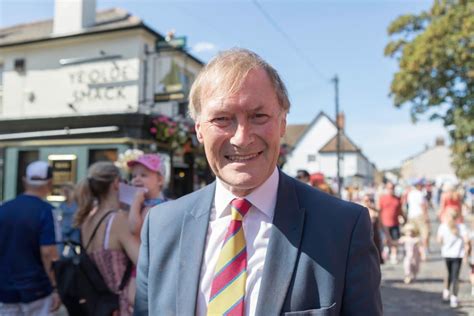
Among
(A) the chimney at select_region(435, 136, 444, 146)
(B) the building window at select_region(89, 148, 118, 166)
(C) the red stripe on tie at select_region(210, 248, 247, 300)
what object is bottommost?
(C) the red stripe on tie at select_region(210, 248, 247, 300)

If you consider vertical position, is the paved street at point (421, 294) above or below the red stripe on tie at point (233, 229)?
below

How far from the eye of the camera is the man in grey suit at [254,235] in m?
1.47

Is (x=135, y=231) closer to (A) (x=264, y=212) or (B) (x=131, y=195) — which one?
(B) (x=131, y=195)

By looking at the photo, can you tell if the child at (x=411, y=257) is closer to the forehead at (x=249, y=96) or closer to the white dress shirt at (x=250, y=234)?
the white dress shirt at (x=250, y=234)

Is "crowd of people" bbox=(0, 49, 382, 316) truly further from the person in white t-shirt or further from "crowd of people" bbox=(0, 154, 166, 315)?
the person in white t-shirt

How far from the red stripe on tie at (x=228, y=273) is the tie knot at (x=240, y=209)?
0.46ft

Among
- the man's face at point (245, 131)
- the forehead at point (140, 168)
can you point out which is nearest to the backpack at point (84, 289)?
the forehead at point (140, 168)

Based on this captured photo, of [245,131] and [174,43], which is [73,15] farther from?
[245,131]

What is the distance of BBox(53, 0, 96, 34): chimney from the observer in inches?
552

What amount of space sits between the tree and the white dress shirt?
58.8 ft

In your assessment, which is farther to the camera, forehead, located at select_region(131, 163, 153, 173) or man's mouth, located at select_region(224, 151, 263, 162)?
forehead, located at select_region(131, 163, 153, 173)

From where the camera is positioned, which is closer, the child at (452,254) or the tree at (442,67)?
the child at (452,254)

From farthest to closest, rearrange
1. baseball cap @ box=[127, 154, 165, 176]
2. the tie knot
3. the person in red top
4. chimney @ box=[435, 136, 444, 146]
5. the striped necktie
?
chimney @ box=[435, 136, 444, 146] < the person in red top < baseball cap @ box=[127, 154, 165, 176] < the tie knot < the striped necktie

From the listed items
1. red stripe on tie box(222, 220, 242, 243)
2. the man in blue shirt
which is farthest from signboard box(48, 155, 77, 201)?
red stripe on tie box(222, 220, 242, 243)
